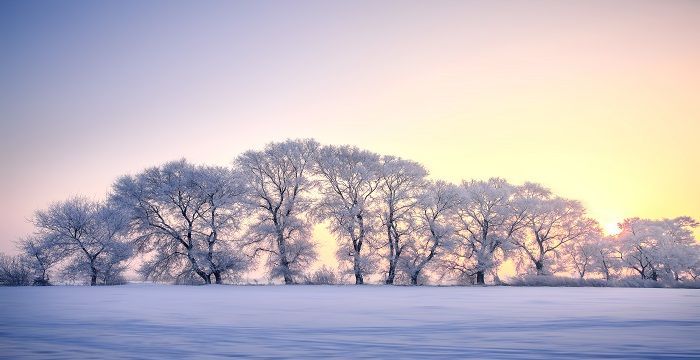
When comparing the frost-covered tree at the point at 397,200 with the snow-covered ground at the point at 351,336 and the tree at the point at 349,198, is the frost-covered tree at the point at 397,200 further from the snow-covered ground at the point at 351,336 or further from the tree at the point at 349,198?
the snow-covered ground at the point at 351,336

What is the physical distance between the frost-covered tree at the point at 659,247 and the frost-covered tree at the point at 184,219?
35972mm

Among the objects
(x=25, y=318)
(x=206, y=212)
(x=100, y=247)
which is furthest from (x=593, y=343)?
(x=100, y=247)

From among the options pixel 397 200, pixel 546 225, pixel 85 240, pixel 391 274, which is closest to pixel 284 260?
pixel 391 274

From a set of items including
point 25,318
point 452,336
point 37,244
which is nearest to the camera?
point 452,336

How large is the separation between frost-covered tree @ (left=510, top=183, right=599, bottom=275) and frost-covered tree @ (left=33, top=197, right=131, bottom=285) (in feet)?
110

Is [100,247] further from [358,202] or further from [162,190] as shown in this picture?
[358,202]

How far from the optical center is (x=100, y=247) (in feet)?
117

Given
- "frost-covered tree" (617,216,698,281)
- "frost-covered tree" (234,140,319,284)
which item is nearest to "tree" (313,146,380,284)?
"frost-covered tree" (234,140,319,284)

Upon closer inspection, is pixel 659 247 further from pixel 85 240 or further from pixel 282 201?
pixel 85 240

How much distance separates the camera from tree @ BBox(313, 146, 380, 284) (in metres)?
37.4

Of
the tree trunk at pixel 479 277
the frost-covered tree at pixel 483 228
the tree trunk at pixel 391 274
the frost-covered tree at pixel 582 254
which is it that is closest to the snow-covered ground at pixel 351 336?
the tree trunk at pixel 391 274

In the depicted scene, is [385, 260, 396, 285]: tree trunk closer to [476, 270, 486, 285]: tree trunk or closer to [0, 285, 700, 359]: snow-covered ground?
[476, 270, 486, 285]: tree trunk

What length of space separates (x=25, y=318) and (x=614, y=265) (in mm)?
48284

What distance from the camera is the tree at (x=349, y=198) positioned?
37.4 meters
